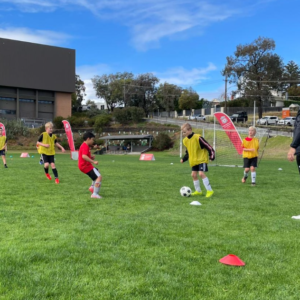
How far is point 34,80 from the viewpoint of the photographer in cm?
7094

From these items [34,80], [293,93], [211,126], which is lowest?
[211,126]

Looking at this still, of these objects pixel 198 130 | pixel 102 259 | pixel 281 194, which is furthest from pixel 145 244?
pixel 198 130

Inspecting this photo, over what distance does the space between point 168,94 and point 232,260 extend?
77.7 m

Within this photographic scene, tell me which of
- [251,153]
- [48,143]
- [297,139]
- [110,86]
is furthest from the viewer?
[110,86]

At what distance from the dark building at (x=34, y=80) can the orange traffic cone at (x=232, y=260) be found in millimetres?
71925

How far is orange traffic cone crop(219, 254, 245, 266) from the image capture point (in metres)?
3.52

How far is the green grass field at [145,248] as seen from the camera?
295 centimetres

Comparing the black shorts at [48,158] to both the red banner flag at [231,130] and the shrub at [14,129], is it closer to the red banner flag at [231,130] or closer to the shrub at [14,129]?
the red banner flag at [231,130]

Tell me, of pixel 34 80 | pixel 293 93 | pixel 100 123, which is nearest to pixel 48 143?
pixel 100 123

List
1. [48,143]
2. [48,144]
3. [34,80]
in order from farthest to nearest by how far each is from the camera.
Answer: [34,80]
[48,143]
[48,144]

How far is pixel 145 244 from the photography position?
417 cm

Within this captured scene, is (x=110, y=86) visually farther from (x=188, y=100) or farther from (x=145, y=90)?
(x=188, y=100)

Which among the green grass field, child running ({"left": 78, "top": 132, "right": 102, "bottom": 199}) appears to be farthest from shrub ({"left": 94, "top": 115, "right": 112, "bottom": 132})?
the green grass field

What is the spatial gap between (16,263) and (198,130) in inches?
1977
